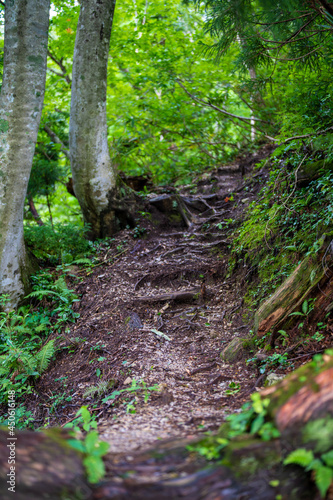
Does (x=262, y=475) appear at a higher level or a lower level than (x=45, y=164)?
lower

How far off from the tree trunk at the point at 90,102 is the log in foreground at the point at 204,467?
5702 millimetres

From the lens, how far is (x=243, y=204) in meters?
6.78

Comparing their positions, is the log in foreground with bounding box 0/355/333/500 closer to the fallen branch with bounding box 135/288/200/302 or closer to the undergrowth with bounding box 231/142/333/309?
the undergrowth with bounding box 231/142/333/309

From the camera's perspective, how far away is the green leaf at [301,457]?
5.14 feet

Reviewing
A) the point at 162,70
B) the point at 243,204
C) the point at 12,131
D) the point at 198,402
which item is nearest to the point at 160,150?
the point at 162,70

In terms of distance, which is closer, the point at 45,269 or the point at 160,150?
the point at 45,269

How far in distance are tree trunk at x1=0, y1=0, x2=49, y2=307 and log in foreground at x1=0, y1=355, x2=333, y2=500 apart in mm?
4265

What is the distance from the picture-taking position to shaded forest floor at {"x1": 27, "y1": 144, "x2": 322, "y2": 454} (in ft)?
10.2

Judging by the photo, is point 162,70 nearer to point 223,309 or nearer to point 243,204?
point 243,204

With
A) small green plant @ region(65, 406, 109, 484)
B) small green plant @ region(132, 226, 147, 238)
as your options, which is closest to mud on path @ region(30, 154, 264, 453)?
small green plant @ region(132, 226, 147, 238)

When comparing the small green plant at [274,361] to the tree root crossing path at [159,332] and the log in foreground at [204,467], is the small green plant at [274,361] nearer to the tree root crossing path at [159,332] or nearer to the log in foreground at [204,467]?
the tree root crossing path at [159,332]

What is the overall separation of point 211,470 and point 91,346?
131 inches

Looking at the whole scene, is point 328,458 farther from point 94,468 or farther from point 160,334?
point 160,334

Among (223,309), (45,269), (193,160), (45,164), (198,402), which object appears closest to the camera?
(198,402)
